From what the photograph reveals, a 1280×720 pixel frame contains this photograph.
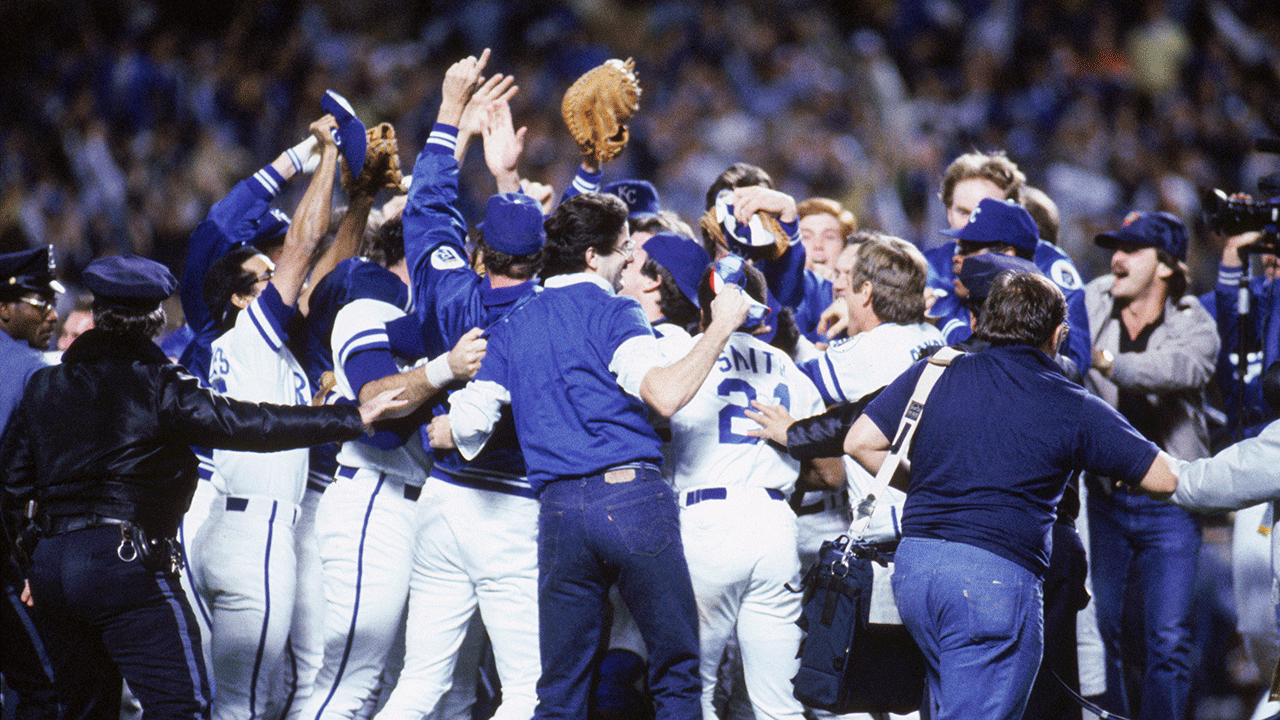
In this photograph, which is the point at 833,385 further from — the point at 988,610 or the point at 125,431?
the point at 125,431

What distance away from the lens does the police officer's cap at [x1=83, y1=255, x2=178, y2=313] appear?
12.4 feet

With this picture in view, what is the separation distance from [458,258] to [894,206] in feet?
21.3

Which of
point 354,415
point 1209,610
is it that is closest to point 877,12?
point 1209,610

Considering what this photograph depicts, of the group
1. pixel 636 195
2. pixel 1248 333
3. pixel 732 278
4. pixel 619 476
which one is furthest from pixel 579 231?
pixel 1248 333

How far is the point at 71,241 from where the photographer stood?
10594 millimetres

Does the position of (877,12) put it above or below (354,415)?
above

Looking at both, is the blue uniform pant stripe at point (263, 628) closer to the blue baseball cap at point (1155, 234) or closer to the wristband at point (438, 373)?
the wristband at point (438, 373)

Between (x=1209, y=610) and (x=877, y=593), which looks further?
(x=1209, y=610)

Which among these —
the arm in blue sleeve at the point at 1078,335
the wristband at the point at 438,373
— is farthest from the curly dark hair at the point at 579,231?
the arm in blue sleeve at the point at 1078,335

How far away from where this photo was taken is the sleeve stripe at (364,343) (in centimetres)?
426

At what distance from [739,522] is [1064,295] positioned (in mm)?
1660

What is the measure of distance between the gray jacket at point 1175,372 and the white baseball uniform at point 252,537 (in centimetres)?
350

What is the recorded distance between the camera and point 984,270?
3.98 metres

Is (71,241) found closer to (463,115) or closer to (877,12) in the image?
(463,115)
